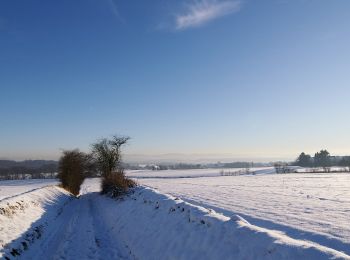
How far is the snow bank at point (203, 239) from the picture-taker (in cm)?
813

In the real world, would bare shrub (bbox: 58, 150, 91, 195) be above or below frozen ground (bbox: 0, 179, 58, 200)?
above

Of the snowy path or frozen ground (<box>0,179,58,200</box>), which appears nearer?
the snowy path

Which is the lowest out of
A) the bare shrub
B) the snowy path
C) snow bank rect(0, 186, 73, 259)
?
the snowy path

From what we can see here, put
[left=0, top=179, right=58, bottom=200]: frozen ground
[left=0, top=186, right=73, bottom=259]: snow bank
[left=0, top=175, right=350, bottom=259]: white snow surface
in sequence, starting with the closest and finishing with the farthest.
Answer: [left=0, top=175, right=350, bottom=259]: white snow surface, [left=0, top=186, right=73, bottom=259]: snow bank, [left=0, top=179, right=58, bottom=200]: frozen ground

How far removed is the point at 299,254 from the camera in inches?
301

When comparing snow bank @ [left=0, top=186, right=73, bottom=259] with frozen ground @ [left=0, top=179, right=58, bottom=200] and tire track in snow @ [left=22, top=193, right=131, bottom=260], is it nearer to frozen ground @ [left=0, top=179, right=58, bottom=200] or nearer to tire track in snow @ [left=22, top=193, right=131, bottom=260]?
tire track in snow @ [left=22, top=193, right=131, bottom=260]

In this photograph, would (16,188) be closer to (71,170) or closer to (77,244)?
(71,170)

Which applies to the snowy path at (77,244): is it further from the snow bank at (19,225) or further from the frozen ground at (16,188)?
the frozen ground at (16,188)

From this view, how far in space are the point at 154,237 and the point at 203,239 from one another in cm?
346

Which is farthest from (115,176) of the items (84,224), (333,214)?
(333,214)

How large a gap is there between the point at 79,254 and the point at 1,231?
4463 mm

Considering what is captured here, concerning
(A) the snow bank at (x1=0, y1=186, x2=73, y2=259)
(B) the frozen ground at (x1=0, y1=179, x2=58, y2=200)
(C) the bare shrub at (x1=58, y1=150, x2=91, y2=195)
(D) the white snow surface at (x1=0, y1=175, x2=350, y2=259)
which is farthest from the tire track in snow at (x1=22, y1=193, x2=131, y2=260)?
(C) the bare shrub at (x1=58, y1=150, x2=91, y2=195)

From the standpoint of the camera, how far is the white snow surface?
28.8 feet

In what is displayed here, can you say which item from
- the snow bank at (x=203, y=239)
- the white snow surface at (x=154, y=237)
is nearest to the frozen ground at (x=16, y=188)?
the white snow surface at (x=154, y=237)
